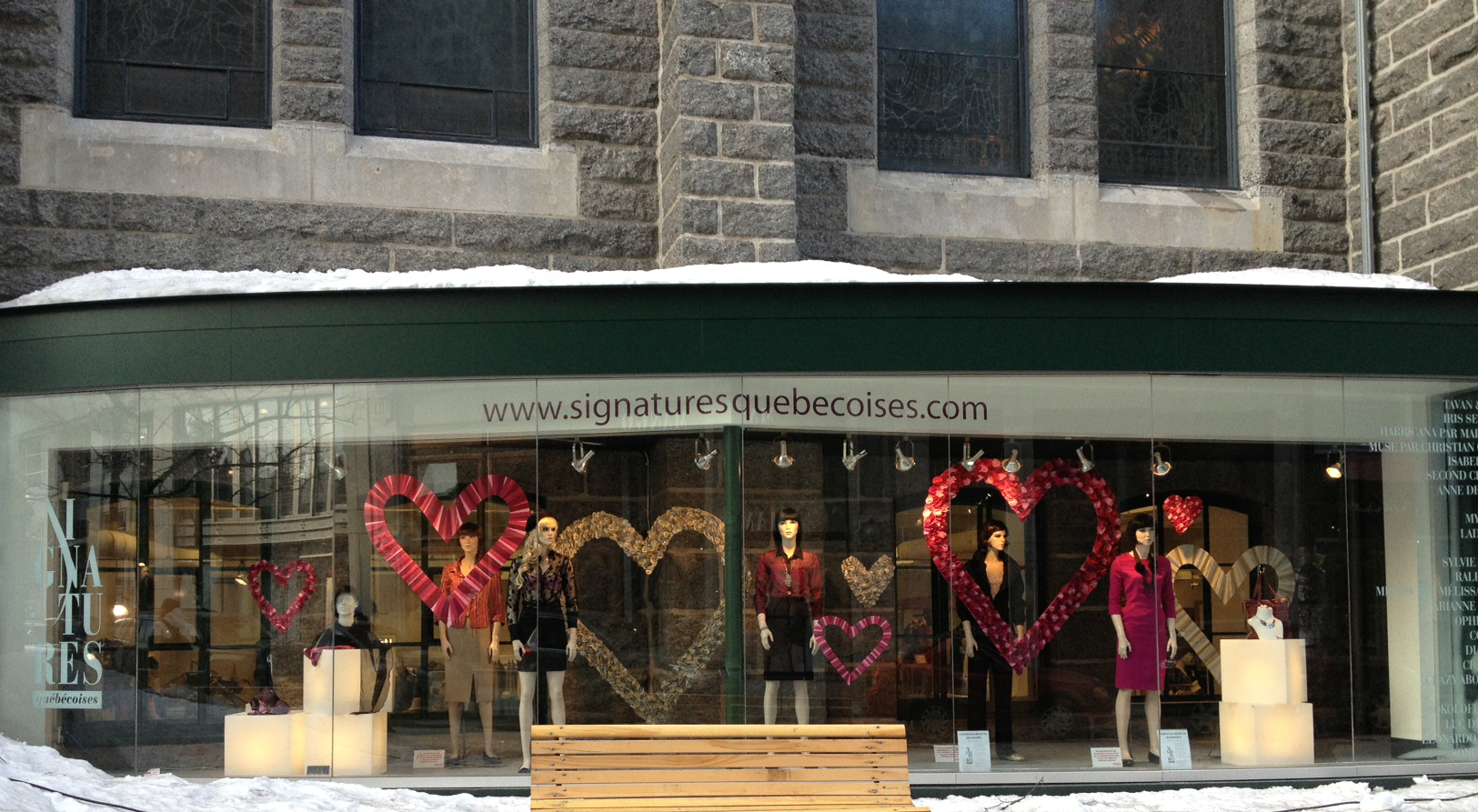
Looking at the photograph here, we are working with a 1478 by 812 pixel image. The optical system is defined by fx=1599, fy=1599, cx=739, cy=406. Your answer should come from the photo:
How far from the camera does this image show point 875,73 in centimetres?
1377

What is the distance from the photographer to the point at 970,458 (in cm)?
1042

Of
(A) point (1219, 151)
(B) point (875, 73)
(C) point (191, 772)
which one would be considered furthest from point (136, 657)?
(A) point (1219, 151)

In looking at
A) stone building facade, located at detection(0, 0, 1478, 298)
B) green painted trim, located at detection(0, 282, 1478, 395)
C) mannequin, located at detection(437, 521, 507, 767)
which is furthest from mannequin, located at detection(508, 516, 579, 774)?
stone building facade, located at detection(0, 0, 1478, 298)

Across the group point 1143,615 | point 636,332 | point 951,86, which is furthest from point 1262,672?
point 951,86

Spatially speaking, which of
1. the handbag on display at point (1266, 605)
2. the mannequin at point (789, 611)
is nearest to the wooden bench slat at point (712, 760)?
the mannequin at point (789, 611)

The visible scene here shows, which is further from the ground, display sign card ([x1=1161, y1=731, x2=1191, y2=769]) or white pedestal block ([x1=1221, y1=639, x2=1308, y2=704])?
white pedestal block ([x1=1221, y1=639, x2=1308, y2=704])

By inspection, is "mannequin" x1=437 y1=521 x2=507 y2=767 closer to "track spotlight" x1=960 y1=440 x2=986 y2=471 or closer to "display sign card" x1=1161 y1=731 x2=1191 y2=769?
"track spotlight" x1=960 y1=440 x2=986 y2=471

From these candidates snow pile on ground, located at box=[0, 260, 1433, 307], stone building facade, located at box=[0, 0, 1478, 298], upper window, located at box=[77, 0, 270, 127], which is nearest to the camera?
snow pile on ground, located at box=[0, 260, 1433, 307]

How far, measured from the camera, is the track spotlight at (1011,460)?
34.3ft

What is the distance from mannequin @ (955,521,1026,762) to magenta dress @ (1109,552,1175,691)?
670mm

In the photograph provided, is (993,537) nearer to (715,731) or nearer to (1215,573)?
(1215,573)

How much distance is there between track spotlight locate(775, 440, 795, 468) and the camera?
10.2 m

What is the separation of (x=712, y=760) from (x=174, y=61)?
25.8ft

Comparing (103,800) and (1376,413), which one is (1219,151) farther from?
(103,800)
